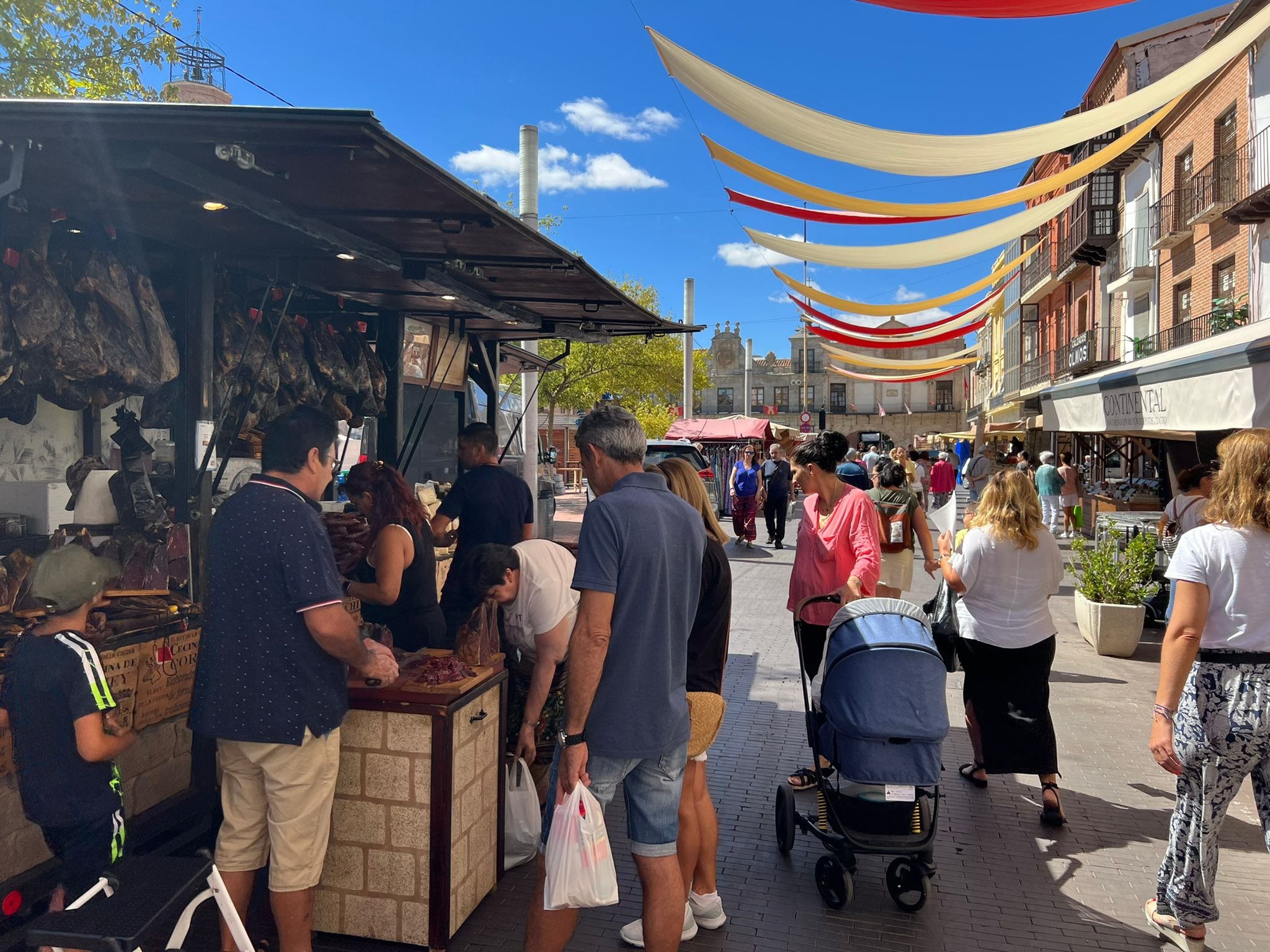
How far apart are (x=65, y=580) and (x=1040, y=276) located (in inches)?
1417

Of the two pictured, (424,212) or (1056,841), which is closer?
(424,212)

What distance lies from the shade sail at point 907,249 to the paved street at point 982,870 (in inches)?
237

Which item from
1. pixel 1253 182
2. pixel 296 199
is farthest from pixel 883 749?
pixel 1253 182

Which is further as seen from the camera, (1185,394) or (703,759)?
(1185,394)

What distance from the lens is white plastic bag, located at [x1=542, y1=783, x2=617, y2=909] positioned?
8.58 ft

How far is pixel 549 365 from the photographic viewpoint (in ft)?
29.5

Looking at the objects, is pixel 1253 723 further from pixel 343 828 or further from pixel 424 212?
pixel 424 212

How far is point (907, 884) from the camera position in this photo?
11.6 feet

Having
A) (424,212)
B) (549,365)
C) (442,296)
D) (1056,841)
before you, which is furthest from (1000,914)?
(549,365)

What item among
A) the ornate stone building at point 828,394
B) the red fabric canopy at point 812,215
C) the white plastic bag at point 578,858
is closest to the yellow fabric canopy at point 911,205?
the red fabric canopy at point 812,215

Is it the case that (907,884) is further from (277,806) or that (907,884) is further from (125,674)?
(125,674)

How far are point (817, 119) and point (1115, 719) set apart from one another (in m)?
5.12

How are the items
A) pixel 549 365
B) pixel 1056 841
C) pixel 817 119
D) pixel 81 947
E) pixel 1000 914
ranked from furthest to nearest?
pixel 549 365
pixel 817 119
pixel 1056 841
pixel 1000 914
pixel 81 947

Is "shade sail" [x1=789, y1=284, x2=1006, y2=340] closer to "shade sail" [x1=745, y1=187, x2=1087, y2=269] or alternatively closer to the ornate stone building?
"shade sail" [x1=745, y1=187, x2=1087, y2=269]
